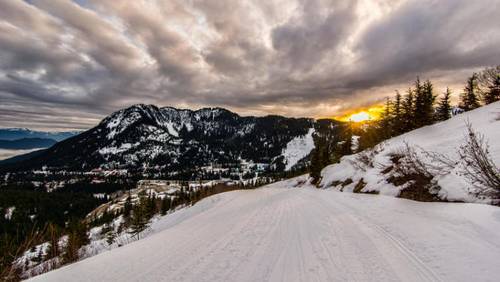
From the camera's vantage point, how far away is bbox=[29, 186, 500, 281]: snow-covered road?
3.83 metres

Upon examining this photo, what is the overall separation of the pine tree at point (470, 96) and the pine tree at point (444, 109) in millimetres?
2848

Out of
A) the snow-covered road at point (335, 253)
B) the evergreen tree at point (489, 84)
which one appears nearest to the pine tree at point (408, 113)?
the evergreen tree at point (489, 84)

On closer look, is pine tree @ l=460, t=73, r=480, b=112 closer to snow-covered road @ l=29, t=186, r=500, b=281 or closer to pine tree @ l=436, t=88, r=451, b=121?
pine tree @ l=436, t=88, r=451, b=121

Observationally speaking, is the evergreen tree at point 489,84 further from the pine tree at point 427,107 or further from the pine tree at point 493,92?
the pine tree at point 427,107

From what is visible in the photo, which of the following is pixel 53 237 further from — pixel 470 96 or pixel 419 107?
pixel 470 96

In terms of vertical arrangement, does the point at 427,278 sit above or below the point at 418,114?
below

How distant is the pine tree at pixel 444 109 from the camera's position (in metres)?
39.8


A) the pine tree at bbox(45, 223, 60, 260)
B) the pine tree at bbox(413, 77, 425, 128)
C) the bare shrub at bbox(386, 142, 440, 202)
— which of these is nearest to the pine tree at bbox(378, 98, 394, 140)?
the pine tree at bbox(413, 77, 425, 128)

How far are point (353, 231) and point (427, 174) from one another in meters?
5.04

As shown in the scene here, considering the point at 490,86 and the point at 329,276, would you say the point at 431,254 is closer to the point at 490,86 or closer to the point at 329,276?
the point at 329,276

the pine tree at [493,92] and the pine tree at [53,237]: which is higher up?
the pine tree at [493,92]

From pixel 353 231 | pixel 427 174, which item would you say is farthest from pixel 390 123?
pixel 353 231

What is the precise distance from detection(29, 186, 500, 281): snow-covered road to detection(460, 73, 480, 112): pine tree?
43.8 m

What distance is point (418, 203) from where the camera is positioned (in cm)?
782
